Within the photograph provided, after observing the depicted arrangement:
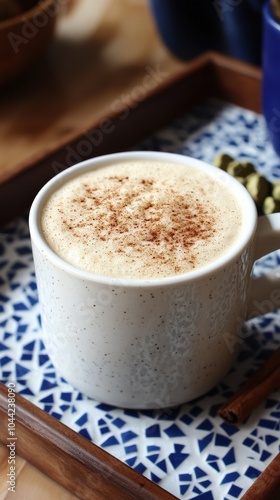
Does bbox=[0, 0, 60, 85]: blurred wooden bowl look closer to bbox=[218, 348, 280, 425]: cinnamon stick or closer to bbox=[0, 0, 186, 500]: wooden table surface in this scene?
bbox=[0, 0, 186, 500]: wooden table surface

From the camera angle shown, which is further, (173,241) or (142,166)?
(142,166)

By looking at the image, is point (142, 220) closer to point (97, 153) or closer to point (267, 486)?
point (267, 486)

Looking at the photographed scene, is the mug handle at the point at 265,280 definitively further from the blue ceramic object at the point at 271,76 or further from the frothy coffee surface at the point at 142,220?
the blue ceramic object at the point at 271,76

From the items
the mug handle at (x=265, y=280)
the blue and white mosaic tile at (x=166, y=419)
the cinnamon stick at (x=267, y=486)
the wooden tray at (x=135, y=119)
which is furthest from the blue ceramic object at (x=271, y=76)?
the cinnamon stick at (x=267, y=486)

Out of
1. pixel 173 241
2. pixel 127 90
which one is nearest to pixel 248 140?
pixel 127 90

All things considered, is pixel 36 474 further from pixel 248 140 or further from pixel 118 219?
pixel 248 140

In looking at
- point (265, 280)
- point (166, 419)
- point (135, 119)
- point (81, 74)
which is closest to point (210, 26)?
point (81, 74)
